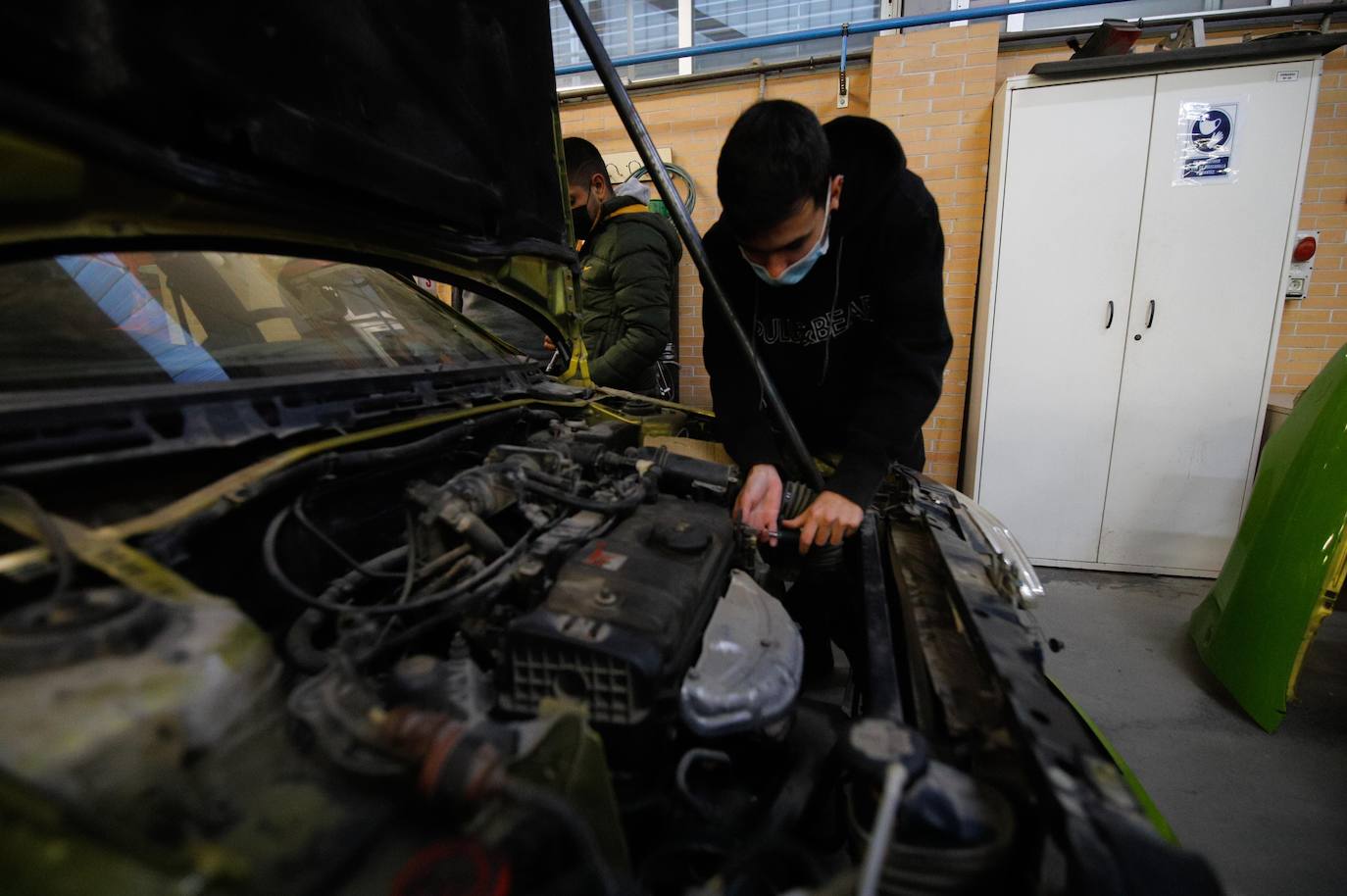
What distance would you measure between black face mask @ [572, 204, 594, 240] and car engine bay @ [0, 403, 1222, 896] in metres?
2.15

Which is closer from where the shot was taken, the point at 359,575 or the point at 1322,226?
the point at 359,575

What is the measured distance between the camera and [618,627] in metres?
0.73

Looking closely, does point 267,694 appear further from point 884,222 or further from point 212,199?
point 884,222

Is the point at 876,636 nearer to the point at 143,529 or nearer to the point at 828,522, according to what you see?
the point at 828,522

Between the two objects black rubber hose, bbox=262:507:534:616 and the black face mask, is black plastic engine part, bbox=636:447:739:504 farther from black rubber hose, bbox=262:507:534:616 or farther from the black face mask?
the black face mask

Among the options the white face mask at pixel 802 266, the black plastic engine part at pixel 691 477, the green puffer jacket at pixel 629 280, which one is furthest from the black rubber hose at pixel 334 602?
the green puffer jacket at pixel 629 280

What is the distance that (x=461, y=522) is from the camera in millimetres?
905

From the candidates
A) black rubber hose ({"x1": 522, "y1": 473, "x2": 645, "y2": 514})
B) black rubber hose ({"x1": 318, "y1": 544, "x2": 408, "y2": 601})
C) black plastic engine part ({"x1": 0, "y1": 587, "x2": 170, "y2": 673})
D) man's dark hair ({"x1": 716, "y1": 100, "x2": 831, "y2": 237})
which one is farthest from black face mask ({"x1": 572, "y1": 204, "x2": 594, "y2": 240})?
black plastic engine part ({"x1": 0, "y1": 587, "x2": 170, "y2": 673})

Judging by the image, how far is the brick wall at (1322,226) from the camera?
2.72 meters

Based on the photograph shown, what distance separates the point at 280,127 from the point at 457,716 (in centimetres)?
89

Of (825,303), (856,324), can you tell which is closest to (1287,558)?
(856,324)

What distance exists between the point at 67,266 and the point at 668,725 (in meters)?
1.31

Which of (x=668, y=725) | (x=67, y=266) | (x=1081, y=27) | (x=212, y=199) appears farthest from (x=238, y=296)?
(x=1081, y=27)

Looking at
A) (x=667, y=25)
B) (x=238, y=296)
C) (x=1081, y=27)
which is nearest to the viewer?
(x=238, y=296)
